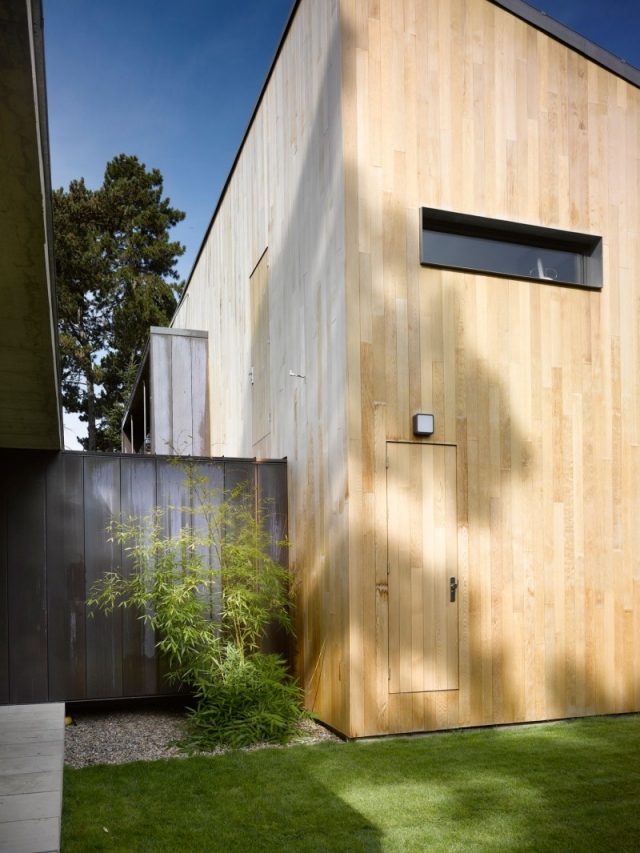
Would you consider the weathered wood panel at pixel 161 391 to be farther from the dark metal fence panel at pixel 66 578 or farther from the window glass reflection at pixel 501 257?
the window glass reflection at pixel 501 257

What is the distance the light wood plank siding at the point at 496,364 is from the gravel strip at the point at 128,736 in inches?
23.7

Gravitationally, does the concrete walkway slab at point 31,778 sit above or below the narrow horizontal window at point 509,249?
below

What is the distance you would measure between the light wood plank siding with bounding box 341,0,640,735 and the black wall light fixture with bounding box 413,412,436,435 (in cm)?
6

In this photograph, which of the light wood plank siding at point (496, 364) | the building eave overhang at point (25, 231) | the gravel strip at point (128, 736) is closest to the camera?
the building eave overhang at point (25, 231)

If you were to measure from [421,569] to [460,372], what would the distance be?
137 centimetres

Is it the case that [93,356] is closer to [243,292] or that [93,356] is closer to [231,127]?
[231,127]

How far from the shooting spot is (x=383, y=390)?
4.95 meters

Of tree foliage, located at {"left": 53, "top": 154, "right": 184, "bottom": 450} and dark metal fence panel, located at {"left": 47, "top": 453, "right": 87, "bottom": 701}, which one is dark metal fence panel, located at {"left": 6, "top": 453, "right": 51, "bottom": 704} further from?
tree foliage, located at {"left": 53, "top": 154, "right": 184, "bottom": 450}

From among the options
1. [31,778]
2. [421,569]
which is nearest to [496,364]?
[421,569]

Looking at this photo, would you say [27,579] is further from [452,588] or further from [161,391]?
[161,391]

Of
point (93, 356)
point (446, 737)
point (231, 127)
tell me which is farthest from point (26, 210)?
point (93, 356)

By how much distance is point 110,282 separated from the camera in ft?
65.6

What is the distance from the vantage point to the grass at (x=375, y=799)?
3105 mm

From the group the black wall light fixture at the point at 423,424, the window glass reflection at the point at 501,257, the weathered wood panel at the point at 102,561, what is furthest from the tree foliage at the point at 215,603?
the window glass reflection at the point at 501,257
